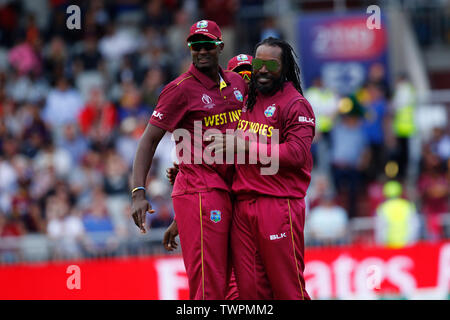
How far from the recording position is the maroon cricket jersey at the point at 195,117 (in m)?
7.18

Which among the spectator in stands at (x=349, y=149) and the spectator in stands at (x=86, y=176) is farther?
the spectator in stands at (x=349, y=149)

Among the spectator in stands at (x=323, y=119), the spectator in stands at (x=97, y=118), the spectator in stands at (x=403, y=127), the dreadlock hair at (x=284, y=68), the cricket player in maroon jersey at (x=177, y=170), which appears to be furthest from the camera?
the spectator in stands at (x=97, y=118)

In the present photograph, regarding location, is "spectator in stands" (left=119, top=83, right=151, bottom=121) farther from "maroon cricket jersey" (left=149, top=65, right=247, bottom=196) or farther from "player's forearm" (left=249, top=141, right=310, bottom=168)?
"player's forearm" (left=249, top=141, right=310, bottom=168)

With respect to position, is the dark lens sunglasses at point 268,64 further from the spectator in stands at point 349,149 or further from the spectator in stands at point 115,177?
the spectator in stands at point 349,149

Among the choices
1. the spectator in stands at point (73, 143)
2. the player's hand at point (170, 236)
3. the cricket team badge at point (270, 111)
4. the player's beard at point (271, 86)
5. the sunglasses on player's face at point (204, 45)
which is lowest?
the player's hand at point (170, 236)

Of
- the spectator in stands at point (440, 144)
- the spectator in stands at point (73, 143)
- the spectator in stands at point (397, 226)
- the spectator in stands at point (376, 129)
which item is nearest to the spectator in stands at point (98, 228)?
the spectator in stands at point (73, 143)

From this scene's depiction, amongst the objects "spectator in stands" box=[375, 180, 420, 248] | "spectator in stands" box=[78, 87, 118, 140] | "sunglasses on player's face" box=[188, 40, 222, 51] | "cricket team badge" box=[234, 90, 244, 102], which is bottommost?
"spectator in stands" box=[375, 180, 420, 248]

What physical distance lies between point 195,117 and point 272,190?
0.84 m

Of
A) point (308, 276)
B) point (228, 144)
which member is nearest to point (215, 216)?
point (228, 144)

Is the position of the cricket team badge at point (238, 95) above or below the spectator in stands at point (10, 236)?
above

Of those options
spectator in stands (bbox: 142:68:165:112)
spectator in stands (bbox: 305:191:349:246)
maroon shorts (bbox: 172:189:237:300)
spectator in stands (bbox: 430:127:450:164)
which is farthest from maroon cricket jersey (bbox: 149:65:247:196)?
spectator in stands (bbox: 430:127:450:164)

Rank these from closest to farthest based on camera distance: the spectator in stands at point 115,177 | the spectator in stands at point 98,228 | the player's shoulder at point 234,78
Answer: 1. the player's shoulder at point 234,78
2. the spectator in stands at point 98,228
3. the spectator in stands at point 115,177

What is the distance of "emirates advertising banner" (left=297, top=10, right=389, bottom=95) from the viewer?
57.2 feet

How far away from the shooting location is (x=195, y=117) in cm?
727
